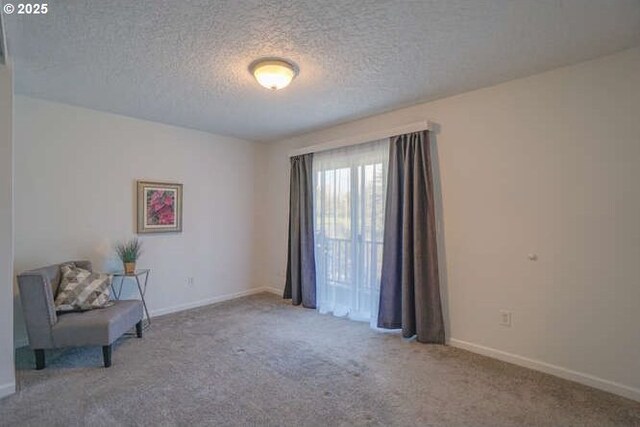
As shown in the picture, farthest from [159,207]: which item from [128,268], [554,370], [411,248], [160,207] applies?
[554,370]

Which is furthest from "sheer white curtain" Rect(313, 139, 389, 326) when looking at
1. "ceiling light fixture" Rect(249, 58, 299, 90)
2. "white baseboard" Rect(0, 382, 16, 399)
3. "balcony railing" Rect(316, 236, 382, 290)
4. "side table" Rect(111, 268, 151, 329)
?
"white baseboard" Rect(0, 382, 16, 399)

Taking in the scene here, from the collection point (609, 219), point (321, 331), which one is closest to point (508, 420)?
point (609, 219)

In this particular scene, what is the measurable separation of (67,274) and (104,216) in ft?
3.01

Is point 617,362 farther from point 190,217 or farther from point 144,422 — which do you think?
point 190,217

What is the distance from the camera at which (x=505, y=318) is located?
2838 millimetres

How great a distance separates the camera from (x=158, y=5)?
180 centimetres

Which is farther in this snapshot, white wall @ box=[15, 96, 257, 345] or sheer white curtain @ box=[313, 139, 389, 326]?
sheer white curtain @ box=[313, 139, 389, 326]

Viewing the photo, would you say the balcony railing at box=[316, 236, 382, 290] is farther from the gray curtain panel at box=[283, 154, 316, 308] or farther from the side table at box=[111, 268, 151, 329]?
the side table at box=[111, 268, 151, 329]

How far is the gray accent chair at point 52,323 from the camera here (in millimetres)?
2561

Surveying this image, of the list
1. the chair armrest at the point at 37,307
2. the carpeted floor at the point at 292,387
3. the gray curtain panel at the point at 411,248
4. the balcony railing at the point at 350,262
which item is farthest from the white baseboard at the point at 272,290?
the chair armrest at the point at 37,307

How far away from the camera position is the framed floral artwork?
3.96m

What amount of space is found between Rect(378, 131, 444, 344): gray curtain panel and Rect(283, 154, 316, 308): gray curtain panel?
118cm

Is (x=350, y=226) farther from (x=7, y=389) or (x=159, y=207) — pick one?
(x=7, y=389)

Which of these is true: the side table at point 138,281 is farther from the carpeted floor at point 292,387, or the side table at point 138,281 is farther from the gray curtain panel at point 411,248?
the gray curtain panel at point 411,248
